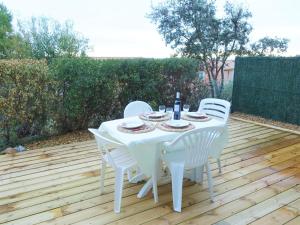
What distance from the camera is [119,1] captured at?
665 cm

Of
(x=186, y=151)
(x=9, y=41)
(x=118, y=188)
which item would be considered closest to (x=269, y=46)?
(x=186, y=151)

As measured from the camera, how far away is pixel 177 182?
2.40 m

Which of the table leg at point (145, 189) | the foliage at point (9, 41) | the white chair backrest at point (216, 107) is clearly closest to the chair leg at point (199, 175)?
the table leg at point (145, 189)

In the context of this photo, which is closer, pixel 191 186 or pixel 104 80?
pixel 191 186

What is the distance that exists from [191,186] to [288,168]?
4.28 ft

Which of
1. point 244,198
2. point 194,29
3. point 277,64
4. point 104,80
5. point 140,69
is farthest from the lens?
point 194,29

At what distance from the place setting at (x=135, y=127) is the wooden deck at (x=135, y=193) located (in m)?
0.65

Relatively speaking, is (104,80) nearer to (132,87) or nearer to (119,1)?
(132,87)

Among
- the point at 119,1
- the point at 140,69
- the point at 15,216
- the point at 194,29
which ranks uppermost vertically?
the point at 119,1

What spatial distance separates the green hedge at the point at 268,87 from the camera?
531cm

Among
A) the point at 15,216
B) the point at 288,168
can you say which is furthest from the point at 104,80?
the point at 288,168

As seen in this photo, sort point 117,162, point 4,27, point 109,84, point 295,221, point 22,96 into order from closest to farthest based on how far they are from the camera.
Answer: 1. point 295,221
2. point 117,162
3. point 22,96
4. point 109,84
5. point 4,27

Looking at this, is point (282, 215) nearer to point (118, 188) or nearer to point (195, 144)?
point (195, 144)

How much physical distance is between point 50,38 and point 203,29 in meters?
6.76
